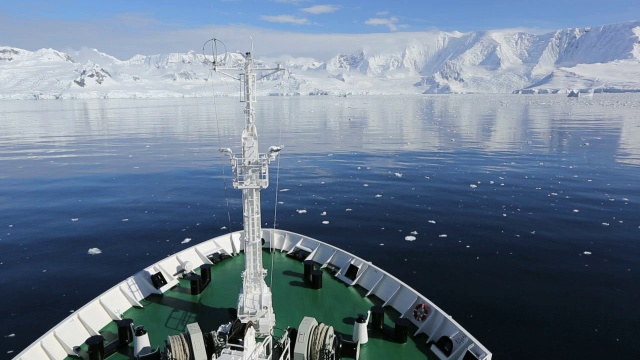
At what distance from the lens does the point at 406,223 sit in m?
33.9

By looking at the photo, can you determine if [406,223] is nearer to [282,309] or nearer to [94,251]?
[282,309]

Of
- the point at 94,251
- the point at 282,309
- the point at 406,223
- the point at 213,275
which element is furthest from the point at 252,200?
the point at 406,223

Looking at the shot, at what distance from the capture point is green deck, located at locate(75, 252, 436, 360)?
1636cm

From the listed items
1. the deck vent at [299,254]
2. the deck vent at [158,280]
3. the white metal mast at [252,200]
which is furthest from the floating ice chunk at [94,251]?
the white metal mast at [252,200]

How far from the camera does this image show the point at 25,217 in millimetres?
35906

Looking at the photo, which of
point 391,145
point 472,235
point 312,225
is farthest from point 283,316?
point 391,145

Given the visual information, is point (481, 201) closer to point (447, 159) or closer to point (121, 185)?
point (447, 159)

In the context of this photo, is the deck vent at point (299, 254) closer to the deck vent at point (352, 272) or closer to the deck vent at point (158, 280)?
the deck vent at point (352, 272)

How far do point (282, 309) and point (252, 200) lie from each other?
6459 mm

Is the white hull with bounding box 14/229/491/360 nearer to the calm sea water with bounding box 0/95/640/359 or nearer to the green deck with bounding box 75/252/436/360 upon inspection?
the green deck with bounding box 75/252/436/360

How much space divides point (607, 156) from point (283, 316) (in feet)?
209

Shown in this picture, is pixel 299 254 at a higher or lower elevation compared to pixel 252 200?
lower

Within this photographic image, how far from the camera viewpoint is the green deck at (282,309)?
16359 millimetres

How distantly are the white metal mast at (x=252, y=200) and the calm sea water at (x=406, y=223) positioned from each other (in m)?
10.8
